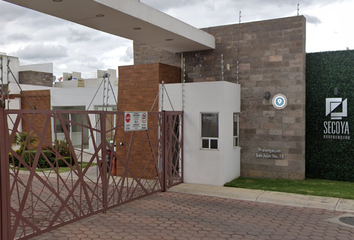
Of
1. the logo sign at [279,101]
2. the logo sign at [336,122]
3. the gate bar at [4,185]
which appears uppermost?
the logo sign at [279,101]

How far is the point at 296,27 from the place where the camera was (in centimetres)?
1146

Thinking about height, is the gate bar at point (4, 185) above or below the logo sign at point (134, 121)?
below

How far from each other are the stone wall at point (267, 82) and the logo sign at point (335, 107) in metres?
0.94

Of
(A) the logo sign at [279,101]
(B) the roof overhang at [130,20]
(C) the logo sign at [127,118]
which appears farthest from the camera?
(A) the logo sign at [279,101]

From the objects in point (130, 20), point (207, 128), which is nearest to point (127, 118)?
point (130, 20)

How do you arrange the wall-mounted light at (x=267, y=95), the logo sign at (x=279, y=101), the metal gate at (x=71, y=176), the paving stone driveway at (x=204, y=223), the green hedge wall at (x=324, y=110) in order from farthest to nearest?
the wall-mounted light at (x=267, y=95) < the logo sign at (x=279, y=101) < the green hedge wall at (x=324, y=110) < the paving stone driveway at (x=204, y=223) < the metal gate at (x=71, y=176)

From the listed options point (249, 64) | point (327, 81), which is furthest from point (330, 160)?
point (249, 64)

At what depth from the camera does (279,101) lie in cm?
1169

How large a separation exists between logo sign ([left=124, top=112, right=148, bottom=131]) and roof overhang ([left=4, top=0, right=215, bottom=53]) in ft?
7.88

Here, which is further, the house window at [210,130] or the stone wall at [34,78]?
the stone wall at [34,78]

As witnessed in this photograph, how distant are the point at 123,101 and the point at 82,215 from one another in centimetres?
541

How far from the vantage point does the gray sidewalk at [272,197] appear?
870 centimetres

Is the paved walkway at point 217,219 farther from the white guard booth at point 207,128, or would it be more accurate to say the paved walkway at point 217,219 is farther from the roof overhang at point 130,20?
the roof overhang at point 130,20

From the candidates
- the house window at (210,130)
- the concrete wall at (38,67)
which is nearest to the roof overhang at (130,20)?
the house window at (210,130)
